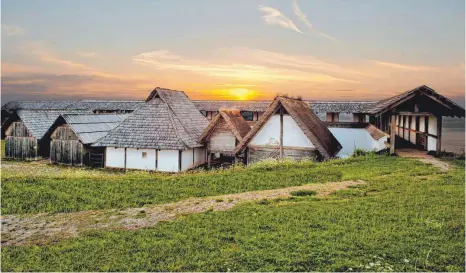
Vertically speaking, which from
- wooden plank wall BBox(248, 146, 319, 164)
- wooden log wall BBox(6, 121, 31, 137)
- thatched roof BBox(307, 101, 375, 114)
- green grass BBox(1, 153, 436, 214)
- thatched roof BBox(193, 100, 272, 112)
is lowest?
green grass BBox(1, 153, 436, 214)

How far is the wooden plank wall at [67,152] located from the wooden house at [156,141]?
399 centimetres

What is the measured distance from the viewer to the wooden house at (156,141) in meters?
Result: 24.2

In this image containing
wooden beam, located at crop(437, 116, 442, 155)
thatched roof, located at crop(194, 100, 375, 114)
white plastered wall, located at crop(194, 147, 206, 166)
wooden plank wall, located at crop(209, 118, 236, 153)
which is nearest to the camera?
wooden beam, located at crop(437, 116, 442, 155)

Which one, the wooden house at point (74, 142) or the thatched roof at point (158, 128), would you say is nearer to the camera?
the thatched roof at point (158, 128)

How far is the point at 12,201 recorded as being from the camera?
1116cm

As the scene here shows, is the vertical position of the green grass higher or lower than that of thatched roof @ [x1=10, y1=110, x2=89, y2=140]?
lower

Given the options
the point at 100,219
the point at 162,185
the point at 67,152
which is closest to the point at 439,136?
the point at 162,185

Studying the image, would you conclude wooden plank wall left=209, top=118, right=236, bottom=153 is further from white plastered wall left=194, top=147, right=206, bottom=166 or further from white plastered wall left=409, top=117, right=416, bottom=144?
white plastered wall left=409, top=117, right=416, bottom=144

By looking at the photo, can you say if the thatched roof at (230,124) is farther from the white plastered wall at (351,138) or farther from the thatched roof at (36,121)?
the thatched roof at (36,121)

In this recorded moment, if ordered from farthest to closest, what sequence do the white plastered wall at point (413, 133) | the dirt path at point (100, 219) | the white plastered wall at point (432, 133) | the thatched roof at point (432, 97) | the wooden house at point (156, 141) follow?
the wooden house at point (156, 141)
the white plastered wall at point (413, 133)
the white plastered wall at point (432, 133)
the thatched roof at point (432, 97)
the dirt path at point (100, 219)

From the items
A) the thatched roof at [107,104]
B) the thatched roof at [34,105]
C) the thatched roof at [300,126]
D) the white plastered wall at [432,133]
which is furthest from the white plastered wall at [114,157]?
the thatched roof at [34,105]

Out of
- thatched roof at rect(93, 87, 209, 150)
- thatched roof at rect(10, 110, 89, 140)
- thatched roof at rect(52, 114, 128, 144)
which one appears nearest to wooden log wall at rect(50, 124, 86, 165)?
thatched roof at rect(52, 114, 128, 144)

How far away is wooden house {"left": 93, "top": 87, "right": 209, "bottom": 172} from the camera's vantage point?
951 inches

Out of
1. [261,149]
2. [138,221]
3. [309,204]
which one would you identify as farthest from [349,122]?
[138,221]
